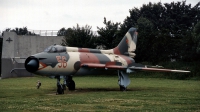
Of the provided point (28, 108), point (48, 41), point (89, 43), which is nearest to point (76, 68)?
point (28, 108)

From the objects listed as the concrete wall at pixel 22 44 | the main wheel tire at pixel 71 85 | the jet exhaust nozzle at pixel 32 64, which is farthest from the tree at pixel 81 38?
the jet exhaust nozzle at pixel 32 64

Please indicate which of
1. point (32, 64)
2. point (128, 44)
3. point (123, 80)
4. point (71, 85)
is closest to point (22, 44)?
point (128, 44)

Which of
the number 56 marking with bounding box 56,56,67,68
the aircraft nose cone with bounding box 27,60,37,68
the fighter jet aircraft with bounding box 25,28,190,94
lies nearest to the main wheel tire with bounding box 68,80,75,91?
the fighter jet aircraft with bounding box 25,28,190,94

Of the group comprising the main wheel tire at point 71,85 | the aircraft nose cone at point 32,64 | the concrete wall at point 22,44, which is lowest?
the main wheel tire at point 71,85

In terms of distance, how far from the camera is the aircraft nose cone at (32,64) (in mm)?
19539

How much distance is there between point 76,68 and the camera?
74.0 feet

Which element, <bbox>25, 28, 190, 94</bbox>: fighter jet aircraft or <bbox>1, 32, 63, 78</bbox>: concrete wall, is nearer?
<bbox>25, 28, 190, 94</bbox>: fighter jet aircraft

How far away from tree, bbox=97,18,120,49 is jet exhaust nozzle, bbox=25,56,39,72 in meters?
29.3

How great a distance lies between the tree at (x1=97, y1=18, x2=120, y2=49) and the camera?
162 ft

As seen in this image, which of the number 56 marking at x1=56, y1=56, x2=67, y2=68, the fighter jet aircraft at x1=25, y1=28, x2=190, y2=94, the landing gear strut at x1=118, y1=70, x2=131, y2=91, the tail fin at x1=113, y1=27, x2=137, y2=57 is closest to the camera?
the fighter jet aircraft at x1=25, y1=28, x2=190, y2=94

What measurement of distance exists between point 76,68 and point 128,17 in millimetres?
59885

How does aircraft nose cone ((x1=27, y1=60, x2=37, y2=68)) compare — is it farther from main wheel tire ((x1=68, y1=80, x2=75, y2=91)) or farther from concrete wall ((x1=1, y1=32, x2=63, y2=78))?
concrete wall ((x1=1, y1=32, x2=63, y2=78))

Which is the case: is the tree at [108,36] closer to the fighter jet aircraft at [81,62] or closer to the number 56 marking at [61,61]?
the fighter jet aircraft at [81,62]

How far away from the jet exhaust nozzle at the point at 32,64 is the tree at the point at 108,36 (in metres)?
29.3
